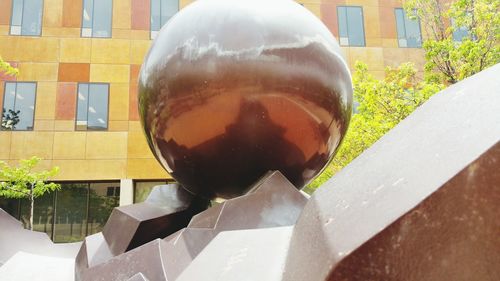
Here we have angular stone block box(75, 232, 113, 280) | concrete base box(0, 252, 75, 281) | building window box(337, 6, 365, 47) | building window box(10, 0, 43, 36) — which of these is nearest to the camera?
concrete base box(0, 252, 75, 281)

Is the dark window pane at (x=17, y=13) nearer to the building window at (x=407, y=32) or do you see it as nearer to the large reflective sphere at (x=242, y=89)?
the building window at (x=407, y=32)

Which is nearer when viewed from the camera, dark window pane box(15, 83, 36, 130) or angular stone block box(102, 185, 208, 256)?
angular stone block box(102, 185, 208, 256)

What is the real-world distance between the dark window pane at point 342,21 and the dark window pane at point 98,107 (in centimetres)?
1016

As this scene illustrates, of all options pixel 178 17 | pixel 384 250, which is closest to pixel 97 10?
pixel 178 17

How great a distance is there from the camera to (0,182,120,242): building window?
715 inches

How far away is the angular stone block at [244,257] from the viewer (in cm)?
153

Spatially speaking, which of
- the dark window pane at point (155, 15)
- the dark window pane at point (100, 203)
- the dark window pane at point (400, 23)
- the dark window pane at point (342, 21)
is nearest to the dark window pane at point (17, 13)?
the dark window pane at point (155, 15)

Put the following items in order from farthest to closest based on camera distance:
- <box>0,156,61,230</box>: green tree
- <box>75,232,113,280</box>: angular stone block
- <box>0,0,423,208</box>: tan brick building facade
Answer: <box>0,0,423,208</box>: tan brick building facade
<box>0,156,61,230</box>: green tree
<box>75,232,113,280</box>: angular stone block

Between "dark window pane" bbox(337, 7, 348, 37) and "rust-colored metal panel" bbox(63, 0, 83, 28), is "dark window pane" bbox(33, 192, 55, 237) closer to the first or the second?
"rust-colored metal panel" bbox(63, 0, 83, 28)

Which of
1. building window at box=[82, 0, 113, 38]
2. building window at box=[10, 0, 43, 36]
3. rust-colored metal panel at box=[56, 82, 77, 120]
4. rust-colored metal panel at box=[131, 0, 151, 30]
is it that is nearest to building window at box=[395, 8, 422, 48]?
rust-colored metal panel at box=[131, 0, 151, 30]

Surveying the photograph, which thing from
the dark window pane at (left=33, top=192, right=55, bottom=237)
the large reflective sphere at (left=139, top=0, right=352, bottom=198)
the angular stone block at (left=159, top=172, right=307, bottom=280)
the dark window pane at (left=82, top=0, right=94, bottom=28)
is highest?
the dark window pane at (left=82, top=0, right=94, bottom=28)

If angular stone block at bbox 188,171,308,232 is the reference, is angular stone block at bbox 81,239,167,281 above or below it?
below

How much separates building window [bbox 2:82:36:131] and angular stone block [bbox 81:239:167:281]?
1702cm

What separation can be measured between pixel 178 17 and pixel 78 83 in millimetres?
16396
